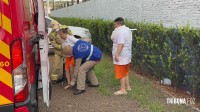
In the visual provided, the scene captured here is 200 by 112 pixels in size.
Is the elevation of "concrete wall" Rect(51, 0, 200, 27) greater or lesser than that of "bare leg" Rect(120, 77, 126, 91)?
greater

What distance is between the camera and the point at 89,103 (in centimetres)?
626

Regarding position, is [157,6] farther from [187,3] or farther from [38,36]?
[38,36]

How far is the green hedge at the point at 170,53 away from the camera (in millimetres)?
5914

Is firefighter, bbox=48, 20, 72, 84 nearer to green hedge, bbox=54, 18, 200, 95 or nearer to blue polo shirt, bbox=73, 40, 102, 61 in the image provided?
blue polo shirt, bbox=73, 40, 102, 61

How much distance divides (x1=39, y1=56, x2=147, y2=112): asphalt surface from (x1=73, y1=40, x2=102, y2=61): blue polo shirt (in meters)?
0.73

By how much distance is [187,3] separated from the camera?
7617mm

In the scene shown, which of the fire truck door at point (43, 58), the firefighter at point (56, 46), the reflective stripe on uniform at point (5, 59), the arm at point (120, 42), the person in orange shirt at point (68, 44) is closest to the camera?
the reflective stripe on uniform at point (5, 59)

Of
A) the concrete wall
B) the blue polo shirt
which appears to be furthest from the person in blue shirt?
the concrete wall

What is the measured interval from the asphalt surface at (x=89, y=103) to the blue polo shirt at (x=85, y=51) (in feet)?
2.41

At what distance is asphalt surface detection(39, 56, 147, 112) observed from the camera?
19.3 ft

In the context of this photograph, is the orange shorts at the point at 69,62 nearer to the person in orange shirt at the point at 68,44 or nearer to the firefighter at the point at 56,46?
the person in orange shirt at the point at 68,44

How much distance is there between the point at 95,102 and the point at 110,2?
8914 mm

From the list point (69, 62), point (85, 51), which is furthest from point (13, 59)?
point (69, 62)

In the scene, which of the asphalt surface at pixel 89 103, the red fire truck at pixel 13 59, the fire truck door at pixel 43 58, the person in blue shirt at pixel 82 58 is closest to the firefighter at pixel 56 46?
the person in blue shirt at pixel 82 58
